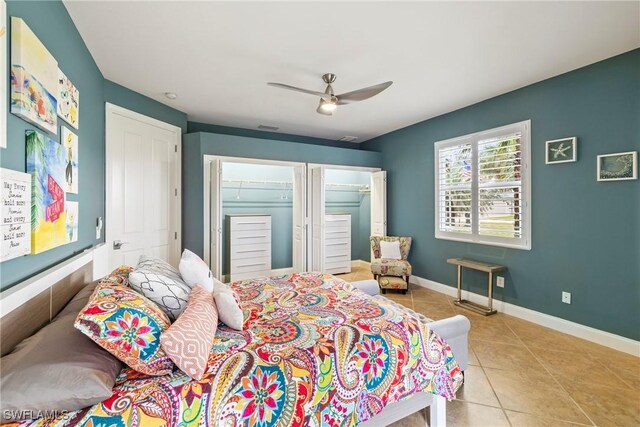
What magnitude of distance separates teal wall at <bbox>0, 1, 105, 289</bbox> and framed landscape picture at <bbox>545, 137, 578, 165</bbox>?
4295 mm

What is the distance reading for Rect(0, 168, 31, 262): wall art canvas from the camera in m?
1.12

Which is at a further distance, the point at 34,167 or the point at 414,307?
the point at 414,307

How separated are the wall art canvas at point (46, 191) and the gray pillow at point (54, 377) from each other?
63 cm

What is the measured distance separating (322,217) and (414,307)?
202 centimetres

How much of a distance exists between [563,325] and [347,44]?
11.7 ft

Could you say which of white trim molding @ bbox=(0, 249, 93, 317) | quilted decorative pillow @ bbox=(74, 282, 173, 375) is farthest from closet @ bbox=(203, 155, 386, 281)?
quilted decorative pillow @ bbox=(74, 282, 173, 375)

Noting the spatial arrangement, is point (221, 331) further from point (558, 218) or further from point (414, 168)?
point (414, 168)

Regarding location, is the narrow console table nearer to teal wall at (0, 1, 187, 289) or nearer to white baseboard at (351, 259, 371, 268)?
white baseboard at (351, 259, 371, 268)

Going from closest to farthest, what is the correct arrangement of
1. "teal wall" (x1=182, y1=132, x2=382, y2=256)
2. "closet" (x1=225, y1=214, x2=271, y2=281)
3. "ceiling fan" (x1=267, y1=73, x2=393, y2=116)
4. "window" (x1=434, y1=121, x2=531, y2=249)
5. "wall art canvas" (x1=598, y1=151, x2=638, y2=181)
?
"wall art canvas" (x1=598, y1=151, x2=638, y2=181), "ceiling fan" (x1=267, y1=73, x2=393, y2=116), "window" (x1=434, y1=121, x2=531, y2=249), "teal wall" (x1=182, y1=132, x2=382, y2=256), "closet" (x1=225, y1=214, x2=271, y2=281)

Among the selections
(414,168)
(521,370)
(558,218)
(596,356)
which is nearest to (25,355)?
(521,370)

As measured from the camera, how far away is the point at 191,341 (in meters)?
1.16

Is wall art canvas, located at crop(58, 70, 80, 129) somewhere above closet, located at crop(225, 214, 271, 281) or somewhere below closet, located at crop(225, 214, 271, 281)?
above

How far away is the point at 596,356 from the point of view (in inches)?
96.4

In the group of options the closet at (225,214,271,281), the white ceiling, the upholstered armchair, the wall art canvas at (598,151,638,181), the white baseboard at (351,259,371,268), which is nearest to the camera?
the white ceiling
